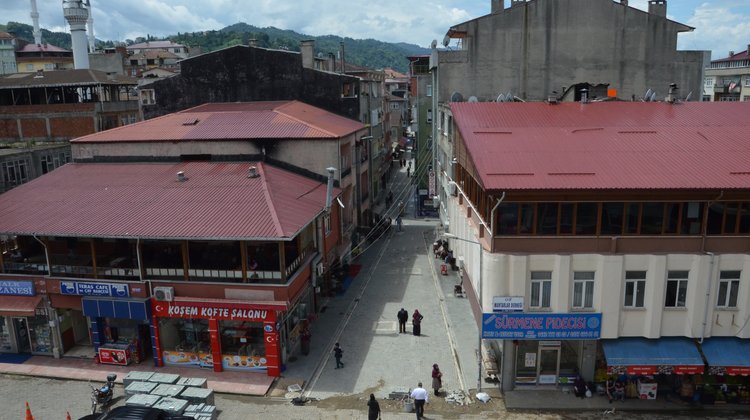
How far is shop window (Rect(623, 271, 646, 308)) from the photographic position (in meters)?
21.5

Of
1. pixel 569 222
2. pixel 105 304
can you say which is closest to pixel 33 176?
pixel 105 304

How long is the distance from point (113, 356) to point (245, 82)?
24442mm

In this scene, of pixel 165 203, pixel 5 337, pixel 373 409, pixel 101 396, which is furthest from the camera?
pixel 5 337

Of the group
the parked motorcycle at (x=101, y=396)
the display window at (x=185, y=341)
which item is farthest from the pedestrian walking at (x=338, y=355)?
the parked motorcycle at (x=101, y=396)

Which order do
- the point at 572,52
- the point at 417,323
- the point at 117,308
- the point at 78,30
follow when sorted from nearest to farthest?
the point at 117,308 → the point at 417,323 → the point at 572,52 → the point at 78,30

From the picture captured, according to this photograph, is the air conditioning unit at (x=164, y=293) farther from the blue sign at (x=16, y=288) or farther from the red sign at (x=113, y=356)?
the blue sign at (x=16, y=288)

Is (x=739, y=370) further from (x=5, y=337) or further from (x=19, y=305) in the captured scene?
(x=5, y=337)

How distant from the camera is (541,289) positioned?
71.1 feet

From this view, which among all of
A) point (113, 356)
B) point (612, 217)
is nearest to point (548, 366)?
point (612, 217)

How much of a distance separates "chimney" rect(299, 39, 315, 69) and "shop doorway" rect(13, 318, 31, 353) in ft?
87.8

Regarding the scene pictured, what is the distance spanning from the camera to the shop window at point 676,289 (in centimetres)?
2147

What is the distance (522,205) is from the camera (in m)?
21.2

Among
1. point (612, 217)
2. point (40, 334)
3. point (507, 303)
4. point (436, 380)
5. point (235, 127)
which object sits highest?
point (235, 127)

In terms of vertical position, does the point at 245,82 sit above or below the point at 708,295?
above
